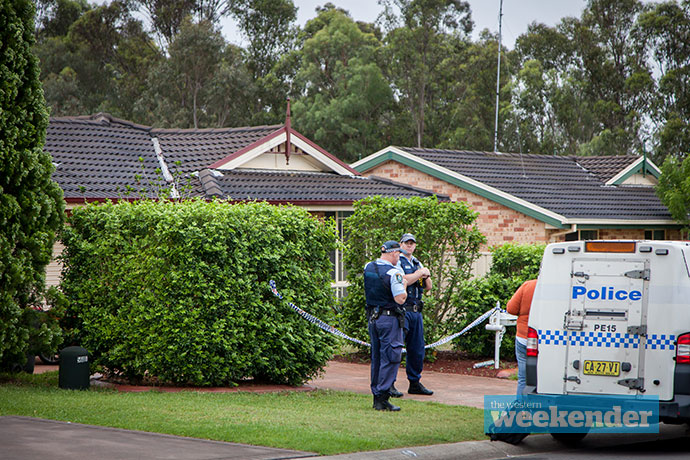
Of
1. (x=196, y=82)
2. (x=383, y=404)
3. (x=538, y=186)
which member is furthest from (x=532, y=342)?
(x=196, y=82)

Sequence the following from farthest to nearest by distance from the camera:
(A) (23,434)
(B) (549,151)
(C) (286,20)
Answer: (C) (286,20) < (B) (549,151) < (A) (23,434)

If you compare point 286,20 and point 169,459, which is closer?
point 169,459

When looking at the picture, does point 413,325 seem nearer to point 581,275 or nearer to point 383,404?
point 383,404

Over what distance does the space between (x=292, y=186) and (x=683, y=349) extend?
491 inches

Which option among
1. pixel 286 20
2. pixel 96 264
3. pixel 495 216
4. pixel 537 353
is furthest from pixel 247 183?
pixel 286 20

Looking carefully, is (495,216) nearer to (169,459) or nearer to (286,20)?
(169,459)

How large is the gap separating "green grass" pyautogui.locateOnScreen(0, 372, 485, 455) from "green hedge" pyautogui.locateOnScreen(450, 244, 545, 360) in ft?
13.3

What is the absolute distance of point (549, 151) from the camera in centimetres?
4494

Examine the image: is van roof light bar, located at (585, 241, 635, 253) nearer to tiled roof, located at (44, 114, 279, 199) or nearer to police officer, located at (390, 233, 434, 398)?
police officer, located at (390, 233, 434, 398)

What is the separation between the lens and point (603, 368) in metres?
8.15

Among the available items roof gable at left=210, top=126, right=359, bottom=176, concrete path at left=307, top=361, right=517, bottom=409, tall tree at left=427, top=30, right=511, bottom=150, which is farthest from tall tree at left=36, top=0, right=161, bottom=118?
concrete path at left=307, top=361, right=517, bottom=409

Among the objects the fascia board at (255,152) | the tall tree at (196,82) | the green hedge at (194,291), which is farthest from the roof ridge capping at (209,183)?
the tall tree at (196,82)

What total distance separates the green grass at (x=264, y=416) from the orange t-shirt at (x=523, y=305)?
1067mm

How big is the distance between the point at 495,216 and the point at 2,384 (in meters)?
14.8
